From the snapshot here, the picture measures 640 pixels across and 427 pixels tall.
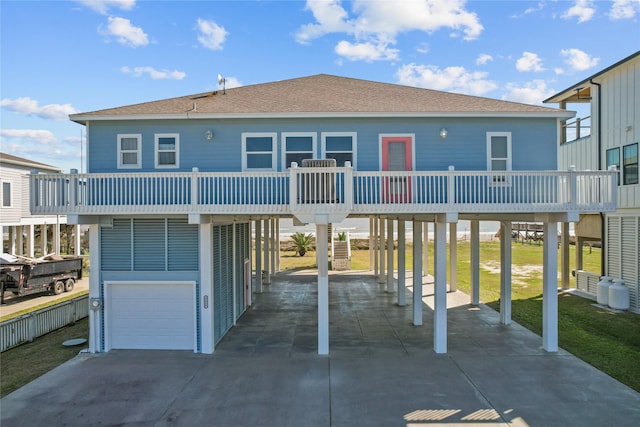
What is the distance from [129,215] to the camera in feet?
35.3

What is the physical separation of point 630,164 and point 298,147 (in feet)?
40.1

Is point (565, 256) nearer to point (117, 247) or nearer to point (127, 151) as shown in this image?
point (117, 247)

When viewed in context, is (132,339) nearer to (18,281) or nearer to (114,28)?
(18,281)

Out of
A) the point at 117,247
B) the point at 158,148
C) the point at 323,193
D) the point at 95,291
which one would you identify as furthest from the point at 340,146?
the point at 95,291

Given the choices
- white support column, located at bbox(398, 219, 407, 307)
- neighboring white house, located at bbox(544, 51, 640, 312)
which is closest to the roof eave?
white support column, located at bbox(398, 219, 407, 307)

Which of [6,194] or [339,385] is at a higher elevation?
[6,194]

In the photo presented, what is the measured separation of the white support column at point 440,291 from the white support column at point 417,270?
183cm

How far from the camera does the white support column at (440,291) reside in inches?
409

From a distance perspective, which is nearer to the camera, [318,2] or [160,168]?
[160,168]

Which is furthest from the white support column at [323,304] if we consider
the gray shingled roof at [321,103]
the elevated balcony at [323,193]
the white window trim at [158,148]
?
the white window trim at [158,148]

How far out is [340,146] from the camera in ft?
38.0

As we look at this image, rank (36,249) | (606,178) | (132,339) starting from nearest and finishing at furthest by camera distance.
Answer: (606,178)
(132,339)
(36,249)

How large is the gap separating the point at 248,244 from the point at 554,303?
10.9 meters

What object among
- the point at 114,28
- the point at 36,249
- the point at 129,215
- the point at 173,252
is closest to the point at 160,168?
the point at 129,215
